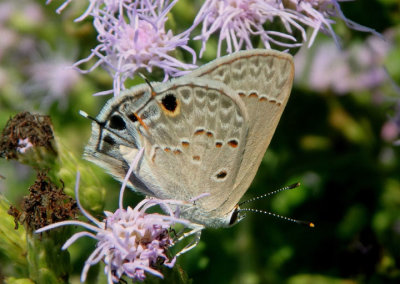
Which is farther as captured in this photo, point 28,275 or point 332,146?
point 332,146

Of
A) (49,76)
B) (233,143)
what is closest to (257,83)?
(233,143)

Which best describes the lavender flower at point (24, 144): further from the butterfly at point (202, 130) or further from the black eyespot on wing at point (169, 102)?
the black eyespot on wing at point (169, 102)

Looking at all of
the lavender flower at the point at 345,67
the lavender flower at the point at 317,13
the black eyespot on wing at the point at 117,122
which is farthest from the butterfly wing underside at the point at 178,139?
the lavender flower at the point at 345,67

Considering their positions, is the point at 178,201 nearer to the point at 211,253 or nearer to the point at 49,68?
the point at 211,253

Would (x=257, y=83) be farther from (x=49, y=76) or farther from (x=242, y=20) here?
(x=49, y=76)

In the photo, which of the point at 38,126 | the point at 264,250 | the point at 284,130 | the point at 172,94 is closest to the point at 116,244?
the point at 172,94
